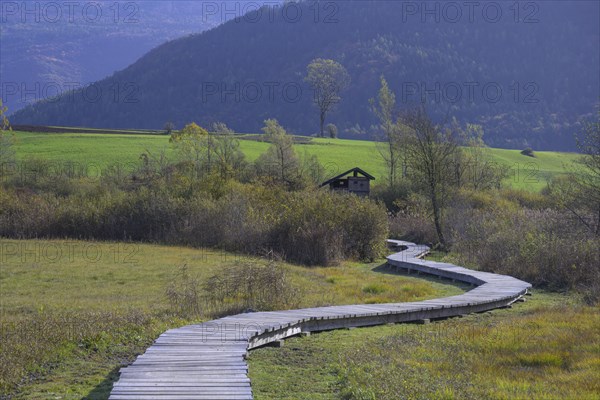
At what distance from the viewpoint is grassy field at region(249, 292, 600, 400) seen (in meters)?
9.72

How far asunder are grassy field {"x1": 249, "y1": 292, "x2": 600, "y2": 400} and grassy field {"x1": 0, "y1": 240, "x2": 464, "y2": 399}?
2451 mm

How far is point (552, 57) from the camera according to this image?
16412 cm

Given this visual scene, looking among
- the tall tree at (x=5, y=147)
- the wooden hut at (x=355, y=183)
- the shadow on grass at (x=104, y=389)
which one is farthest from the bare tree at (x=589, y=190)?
the tall tree at (x=5, y=147)

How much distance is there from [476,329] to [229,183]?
27878 millimetres

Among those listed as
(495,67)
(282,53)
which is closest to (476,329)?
(495,67)

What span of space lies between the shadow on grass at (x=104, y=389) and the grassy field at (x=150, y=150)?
Result: 50839mm

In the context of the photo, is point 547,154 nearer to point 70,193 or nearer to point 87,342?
point 70,193

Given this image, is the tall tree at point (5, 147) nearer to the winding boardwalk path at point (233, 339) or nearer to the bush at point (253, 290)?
the bush at point (253, 290)

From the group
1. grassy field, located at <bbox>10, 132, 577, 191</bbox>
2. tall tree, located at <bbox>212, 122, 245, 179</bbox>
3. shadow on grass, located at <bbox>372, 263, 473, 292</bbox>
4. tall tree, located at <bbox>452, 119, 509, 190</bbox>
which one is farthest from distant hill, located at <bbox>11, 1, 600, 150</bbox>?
shadow on grass, located at <bbox>372, 263, 473, 292</bbox>

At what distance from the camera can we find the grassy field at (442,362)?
9.72m

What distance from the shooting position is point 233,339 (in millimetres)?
12039

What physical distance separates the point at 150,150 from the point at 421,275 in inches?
1927

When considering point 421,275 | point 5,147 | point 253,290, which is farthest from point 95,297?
point 5,147

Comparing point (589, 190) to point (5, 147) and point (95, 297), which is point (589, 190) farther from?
point (5, 147)
